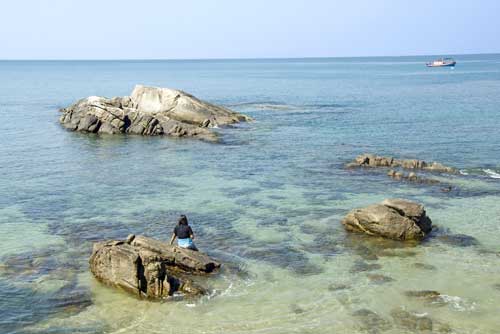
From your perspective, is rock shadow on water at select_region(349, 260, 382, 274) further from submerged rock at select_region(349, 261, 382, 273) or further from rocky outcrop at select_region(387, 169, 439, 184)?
rocky outcrop at select_region(387, 169, 439, 184)

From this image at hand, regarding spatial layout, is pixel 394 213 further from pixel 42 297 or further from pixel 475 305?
pixel 42 297

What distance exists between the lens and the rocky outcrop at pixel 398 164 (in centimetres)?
4112

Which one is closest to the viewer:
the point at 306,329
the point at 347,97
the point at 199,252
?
the point at 306,329

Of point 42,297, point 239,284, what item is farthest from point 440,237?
point 42,297

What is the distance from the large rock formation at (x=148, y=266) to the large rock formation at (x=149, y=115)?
35082mm

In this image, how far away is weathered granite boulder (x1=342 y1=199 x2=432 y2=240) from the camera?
2628cm

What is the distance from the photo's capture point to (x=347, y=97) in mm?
107250

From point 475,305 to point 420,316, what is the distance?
7.96 feet

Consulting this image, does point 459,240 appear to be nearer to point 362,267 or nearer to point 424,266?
point 424,266

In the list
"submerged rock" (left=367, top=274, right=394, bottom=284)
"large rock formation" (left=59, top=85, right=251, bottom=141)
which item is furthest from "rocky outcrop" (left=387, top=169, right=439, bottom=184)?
"large rock formation" (left=59, top=85, right=251, bottom=141)

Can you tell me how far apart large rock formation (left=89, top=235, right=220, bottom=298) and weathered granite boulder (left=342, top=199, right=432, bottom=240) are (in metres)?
8.20

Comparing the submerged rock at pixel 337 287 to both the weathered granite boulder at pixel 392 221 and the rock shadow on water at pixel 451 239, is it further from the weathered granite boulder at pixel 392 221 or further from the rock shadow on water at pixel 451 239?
the rock shadow on water at pixel 451 239

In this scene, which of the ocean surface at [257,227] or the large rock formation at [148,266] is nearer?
the ocean surface at [257,227]

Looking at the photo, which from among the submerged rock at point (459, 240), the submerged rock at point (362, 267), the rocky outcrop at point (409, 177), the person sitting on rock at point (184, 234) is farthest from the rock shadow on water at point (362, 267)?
the rocky outcrop at point (409, 177)
